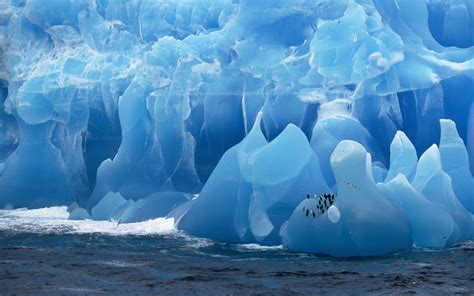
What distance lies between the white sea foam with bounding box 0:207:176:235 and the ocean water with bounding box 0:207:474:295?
157 millimetres

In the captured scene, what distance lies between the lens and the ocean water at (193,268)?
37.6 feet

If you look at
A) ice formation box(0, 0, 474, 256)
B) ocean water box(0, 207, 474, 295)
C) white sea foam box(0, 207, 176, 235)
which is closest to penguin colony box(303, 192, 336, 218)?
ice formation box(0, 0, 474, 256)

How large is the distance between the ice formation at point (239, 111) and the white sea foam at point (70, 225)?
358 mm

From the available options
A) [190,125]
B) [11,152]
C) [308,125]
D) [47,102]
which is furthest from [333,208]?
[11,152]

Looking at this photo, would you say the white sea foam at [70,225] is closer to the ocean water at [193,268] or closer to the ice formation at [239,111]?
the ocean water at [193,268]

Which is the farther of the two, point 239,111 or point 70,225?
point 239,111

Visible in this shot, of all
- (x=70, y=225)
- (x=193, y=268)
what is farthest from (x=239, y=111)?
(x=193, y=268)

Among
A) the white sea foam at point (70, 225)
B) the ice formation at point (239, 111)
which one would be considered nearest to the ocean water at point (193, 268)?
the white sea foam at point (70, 225)

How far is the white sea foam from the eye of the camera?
56.8 ft

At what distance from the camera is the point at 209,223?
16.4m

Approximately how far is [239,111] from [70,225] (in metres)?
5.17

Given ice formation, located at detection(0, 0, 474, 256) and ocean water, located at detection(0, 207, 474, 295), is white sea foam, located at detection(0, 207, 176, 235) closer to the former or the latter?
ocean water, located at detection(0, 207, 474, 295)

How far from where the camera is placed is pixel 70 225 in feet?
61.0

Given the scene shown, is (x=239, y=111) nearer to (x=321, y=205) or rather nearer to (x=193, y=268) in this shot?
(x=321, y=205)
